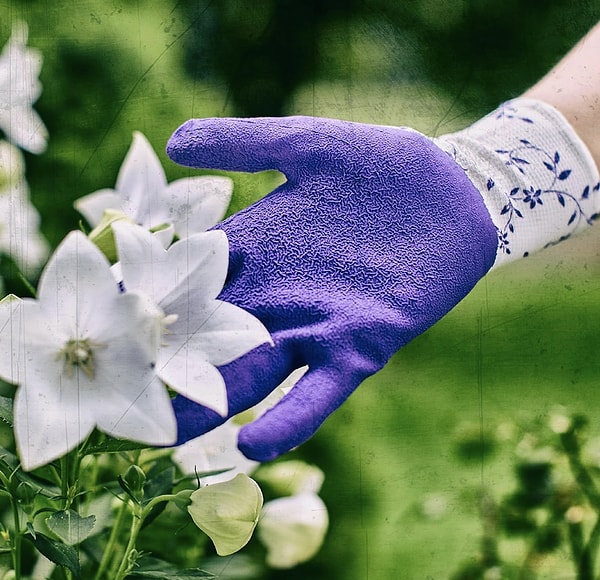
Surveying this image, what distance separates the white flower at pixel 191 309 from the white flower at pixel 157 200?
139mm

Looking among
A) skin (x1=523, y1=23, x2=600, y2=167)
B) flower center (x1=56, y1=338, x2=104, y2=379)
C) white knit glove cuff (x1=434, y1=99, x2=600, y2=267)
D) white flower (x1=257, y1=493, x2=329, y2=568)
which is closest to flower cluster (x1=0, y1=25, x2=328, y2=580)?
flower center (x1=56, y1=338, x2=104, y2=379)

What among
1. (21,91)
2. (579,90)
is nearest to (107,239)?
(21,91)

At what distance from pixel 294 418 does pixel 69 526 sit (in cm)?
15

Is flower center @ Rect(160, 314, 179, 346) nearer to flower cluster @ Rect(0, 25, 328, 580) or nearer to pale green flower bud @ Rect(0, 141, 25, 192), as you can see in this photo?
flower cluster @ Rect(0, 25, 328, 580)

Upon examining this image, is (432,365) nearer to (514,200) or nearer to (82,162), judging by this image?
(514,200)

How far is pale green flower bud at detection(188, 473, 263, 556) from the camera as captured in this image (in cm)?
49

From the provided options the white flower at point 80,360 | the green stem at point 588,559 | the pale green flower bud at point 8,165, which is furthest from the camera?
the green stem at point 588,559

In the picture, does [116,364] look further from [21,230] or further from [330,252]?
[21,230]

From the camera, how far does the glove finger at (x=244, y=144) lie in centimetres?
53

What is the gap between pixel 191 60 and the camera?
75cm

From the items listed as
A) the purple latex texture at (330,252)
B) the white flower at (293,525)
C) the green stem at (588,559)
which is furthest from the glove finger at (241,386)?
the green stem at (588,559)

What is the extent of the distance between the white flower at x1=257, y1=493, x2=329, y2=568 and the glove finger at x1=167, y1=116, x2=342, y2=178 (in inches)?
12.0

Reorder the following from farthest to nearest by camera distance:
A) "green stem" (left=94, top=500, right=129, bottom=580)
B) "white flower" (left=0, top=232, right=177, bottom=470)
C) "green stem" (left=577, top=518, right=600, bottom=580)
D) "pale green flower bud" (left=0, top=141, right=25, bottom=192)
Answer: "green stem" (left=577, top=518, right=600, bottom=580), "pale green flower bud" (left=0, top=141, right=25, bottom=192), "green stem" (left=94, top=500, right=129, bottom=580), "white flower" (left=0, top=232, right=177, bottom=470)

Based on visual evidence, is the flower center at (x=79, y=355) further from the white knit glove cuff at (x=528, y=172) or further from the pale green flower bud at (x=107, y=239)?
the white knit glove cuff at (x=528, y=172)
